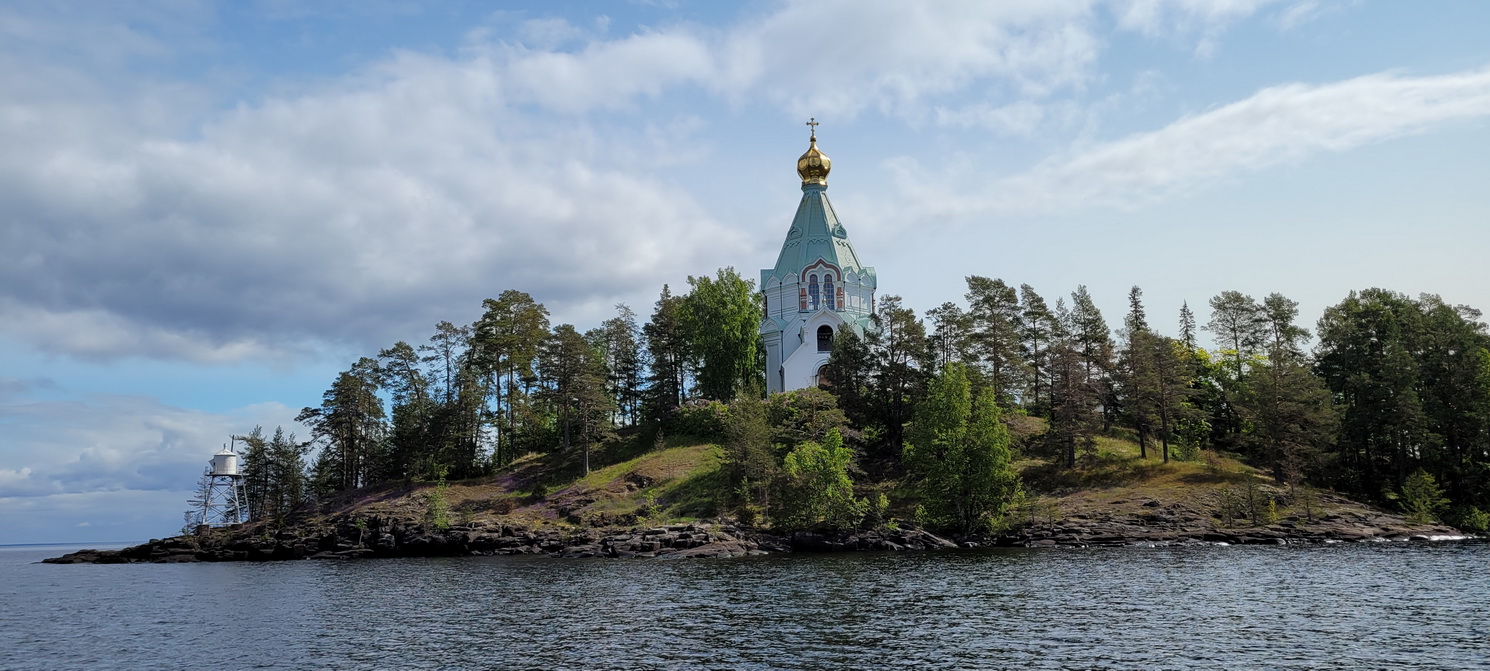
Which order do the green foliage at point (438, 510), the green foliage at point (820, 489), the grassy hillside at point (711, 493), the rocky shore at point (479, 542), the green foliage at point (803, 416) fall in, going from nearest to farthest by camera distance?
1. the rocky shore at point (479, 542)
2. the grassy hillside at point (711, 493)
3. the green foliage at point (820, 489)
4. the green foliage at point (803, 416)
5. the green foliage at point (438, 510)

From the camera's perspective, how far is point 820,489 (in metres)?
57.6

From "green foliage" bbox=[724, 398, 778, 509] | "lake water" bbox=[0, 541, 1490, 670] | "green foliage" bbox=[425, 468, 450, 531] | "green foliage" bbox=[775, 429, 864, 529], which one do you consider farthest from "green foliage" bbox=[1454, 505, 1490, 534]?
"green foliage" bbox=[425, 468, 450, 531]

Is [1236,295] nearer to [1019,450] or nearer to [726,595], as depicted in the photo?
[1019,450]

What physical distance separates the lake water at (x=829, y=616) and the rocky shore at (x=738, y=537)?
5.08 m

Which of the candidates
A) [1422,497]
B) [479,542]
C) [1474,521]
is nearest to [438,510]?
[479,542]

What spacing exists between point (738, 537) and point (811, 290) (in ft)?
109

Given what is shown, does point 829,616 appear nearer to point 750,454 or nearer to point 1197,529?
point 750,454

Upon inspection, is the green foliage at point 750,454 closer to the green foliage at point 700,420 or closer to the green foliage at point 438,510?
the green foliage at point 700,420

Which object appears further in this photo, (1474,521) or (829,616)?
(1474,521)

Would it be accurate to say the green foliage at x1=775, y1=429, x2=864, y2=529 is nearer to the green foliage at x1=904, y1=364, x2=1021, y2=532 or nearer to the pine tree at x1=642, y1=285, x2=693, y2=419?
the green foliage at x1=904, y1=364, x2=1021, y2=532

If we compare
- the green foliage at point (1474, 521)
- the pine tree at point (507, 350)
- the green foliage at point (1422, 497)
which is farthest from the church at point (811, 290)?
the green foliage at point (1474, 521)

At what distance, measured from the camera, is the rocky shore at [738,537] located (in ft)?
173

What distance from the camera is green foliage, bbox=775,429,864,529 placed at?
57.2 metres

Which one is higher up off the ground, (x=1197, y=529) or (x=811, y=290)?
(x=811, y=290)
